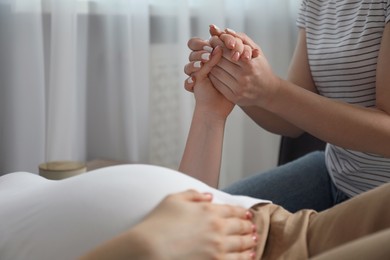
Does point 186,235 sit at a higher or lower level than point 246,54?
lower

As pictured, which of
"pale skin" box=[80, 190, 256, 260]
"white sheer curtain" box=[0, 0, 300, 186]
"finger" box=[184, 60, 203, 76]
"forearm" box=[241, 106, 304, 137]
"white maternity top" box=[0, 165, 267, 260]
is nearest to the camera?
"pale skin" box=[80, 190, 256, 260]

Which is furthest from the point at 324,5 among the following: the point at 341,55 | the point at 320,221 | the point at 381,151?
the point at 320,221

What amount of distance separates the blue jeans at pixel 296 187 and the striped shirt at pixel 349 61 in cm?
3

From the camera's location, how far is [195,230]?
2.35 ft

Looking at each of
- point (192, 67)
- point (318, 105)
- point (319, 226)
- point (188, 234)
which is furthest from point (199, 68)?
point (188, 234)

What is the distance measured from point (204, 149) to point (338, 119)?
0.27 meters

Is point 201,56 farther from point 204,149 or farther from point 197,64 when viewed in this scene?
point 204,149

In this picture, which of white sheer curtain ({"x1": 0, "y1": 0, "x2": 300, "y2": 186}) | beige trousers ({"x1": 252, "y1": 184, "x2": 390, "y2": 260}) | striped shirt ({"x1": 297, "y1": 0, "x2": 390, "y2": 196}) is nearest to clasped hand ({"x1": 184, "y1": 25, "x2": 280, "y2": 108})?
striped shirt ({"x1": 297, "y1": 0, "x2": 390, "y2": 196})

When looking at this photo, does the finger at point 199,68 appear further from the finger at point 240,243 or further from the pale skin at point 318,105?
the finger at point 240,243

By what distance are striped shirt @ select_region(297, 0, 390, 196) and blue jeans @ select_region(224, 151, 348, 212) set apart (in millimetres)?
30

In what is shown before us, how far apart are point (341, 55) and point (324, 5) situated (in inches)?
6.4

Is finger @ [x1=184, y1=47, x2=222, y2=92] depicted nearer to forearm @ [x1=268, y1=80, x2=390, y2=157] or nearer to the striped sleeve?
forearm @ [x1=268, y1=80, x2=390, y2=157]

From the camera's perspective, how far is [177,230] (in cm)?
70

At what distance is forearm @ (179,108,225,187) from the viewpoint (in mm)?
1198
